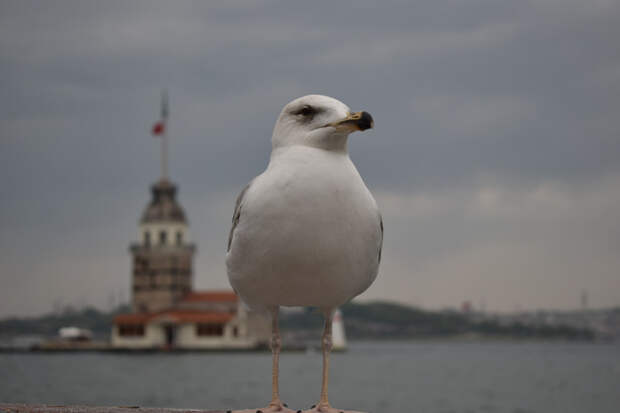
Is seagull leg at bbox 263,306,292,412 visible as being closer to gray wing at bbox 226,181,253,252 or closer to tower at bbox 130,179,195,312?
gray wing at bbox 226,181,253,252

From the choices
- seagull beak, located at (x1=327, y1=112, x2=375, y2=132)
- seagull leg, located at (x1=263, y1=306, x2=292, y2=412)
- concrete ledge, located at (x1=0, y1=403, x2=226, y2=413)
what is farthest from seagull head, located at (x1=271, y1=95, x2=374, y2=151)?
concrete ledge, located at (x1=0, y1=403, x2=226, y2=413)

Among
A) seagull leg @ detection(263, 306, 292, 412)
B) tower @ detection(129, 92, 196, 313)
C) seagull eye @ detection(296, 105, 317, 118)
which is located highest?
tower @ detection(129, 92, 196, 313)

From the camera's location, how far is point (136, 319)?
71375 millimetres

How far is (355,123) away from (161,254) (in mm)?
72846

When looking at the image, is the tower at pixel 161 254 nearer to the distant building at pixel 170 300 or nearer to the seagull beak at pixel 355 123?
the distant building at pixel 170 300

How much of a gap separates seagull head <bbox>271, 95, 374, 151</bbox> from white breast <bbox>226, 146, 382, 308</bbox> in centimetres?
5

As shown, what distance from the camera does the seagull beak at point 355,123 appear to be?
366 centimetres

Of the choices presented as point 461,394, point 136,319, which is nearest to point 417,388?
point 461,394

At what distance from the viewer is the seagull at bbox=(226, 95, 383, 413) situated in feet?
12.3

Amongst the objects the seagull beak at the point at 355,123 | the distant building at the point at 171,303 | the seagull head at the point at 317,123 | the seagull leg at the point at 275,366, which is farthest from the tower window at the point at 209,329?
the seagull beak at the point at 355,123

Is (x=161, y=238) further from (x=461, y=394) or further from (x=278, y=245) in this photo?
(x=278, y=245)

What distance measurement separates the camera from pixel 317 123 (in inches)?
152

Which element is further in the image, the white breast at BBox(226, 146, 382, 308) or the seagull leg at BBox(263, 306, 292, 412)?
the seagull leg at BBox(263, 306, 292, 412)

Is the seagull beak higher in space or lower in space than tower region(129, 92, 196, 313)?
lower
